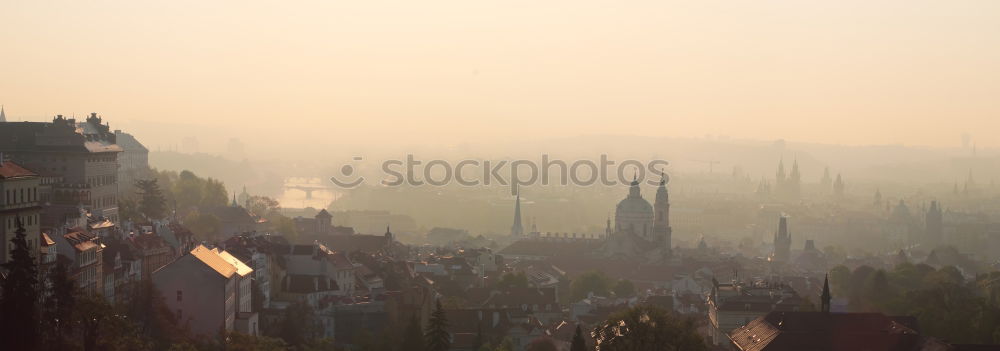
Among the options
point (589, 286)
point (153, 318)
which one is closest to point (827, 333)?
point (153, 318)

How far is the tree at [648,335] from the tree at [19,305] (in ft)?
60.6

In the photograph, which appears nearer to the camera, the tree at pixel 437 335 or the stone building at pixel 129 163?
the tree at pixel 437 335

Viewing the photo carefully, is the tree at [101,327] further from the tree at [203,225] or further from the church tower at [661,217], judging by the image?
the church tower at [661,217]

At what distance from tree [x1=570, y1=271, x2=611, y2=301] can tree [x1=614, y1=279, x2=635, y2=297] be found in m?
0.57

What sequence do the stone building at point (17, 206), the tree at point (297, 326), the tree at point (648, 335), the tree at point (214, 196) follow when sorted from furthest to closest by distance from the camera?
the tree at point (214, 196) → the tree at point (297, 326) → the tree at point (648, 335) → the stone building at point (17, 206)

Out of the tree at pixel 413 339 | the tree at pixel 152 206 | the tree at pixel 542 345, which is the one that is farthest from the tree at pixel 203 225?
the tree at pixel 413 339

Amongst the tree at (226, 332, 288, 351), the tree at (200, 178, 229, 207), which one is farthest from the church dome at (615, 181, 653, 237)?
the tree at (226, 332, 288, 351)

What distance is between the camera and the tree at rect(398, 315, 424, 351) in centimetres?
4806

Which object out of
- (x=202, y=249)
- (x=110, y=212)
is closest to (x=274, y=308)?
(x=202, y=249)

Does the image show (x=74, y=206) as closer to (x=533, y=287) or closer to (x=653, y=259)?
(x=533, y=287)

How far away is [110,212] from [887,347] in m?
34.5

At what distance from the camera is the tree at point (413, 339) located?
158 feet

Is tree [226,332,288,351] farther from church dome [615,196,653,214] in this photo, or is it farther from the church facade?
church dome [615,196,653,214]

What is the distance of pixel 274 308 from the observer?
53.3 meters
